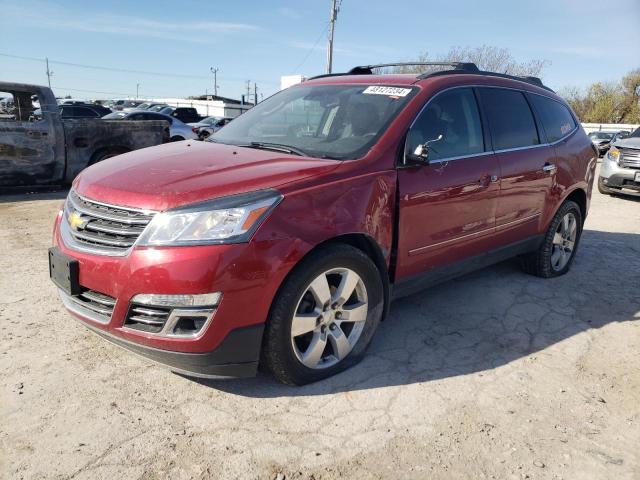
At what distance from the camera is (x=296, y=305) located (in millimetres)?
2715

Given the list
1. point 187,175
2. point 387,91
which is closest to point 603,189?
point 387,91

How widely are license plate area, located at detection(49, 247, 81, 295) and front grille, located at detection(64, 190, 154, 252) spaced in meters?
0.12

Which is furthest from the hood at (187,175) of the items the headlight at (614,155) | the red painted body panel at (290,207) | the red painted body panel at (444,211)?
the headlight at (614,155)

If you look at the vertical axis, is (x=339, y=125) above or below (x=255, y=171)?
above

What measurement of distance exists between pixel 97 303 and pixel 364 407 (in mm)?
1520

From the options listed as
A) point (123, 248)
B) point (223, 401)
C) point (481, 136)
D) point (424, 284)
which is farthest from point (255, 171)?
point (481, 136)

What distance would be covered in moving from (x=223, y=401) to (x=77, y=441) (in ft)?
2.37

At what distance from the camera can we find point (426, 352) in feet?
11.4

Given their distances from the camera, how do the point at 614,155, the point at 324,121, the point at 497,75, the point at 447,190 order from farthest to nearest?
1. the point at 614,155
2. the point at 497,75
3. the point at 324,121
4. the point at 447,190

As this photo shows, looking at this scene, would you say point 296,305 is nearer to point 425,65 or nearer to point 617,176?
point 425,65

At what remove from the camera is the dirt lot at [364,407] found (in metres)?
2.35

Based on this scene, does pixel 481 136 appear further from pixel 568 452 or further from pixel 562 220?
pixel 568 452

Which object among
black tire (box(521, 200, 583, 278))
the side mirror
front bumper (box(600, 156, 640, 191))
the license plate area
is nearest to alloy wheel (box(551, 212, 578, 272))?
black tire (box(521, 200, 583, 278))

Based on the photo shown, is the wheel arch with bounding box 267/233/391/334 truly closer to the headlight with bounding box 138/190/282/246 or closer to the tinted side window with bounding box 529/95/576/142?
the headlight with bounding box 138/190/282/246
